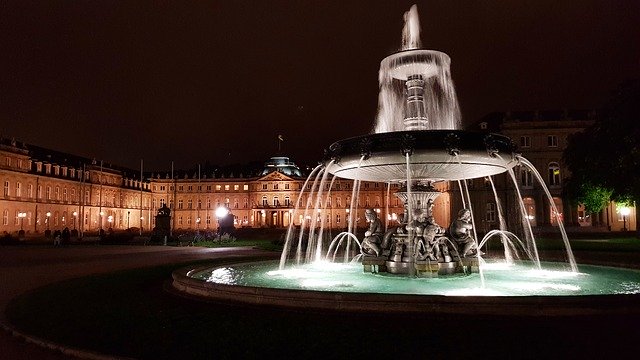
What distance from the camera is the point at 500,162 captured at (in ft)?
39.2

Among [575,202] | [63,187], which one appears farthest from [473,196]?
[63,187]

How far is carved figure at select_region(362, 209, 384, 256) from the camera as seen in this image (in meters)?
13.2

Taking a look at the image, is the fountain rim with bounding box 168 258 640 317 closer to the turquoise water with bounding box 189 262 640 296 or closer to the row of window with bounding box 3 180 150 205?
the turquoise water with bounding box 189 262 640 296

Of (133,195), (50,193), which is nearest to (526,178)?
(50,193)

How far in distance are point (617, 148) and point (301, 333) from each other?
3722cm

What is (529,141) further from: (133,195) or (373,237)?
(133,195)

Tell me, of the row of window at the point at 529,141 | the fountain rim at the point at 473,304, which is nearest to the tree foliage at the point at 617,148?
the row of window at the point at 529,141

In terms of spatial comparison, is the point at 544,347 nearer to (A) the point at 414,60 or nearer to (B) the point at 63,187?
(A) the point at 414,60

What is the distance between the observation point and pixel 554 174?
70.4 m

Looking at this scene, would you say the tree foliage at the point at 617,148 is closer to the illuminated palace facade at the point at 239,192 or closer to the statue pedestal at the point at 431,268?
the illuminated palace facade at the point at 239,192

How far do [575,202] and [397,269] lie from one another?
137 feet

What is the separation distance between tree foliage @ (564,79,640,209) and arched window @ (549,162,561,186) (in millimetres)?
27632

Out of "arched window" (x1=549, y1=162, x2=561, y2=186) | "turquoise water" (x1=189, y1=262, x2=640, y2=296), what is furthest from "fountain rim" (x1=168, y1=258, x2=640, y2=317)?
"arched window" (x1=549, y1=162, x2=561, y2=186)

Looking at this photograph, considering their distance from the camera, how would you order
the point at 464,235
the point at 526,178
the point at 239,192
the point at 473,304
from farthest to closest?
the point at 239,192 → the point at 526,178 → the point at 464,235 → the point at 473,304
